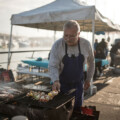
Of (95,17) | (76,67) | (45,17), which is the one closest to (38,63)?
(45,17)

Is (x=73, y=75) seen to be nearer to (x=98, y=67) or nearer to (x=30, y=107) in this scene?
(x=30, y=107)

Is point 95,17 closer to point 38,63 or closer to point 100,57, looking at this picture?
point 38,63

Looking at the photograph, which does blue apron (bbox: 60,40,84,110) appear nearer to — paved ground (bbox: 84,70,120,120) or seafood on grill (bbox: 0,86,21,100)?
seafood on grill (bbox: 0,86,21,100)

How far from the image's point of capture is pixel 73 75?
2572mm

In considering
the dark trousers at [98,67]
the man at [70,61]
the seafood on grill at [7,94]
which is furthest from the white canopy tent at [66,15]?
the seafood on grill at [7,94]

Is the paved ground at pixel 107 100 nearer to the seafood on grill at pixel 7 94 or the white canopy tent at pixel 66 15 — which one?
the white canopy tent at pixel 66 15

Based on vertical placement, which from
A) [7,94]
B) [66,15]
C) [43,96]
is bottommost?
[7,94]

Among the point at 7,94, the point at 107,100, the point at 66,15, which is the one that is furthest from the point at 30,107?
the point at 66,15

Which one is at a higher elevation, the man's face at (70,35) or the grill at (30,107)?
the man's face at (70,35)

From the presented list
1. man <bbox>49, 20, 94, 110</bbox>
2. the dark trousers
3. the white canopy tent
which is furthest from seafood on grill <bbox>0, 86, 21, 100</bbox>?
the dark trousers

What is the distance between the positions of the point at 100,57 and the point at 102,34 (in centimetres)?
466

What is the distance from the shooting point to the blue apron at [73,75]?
2.53 meters

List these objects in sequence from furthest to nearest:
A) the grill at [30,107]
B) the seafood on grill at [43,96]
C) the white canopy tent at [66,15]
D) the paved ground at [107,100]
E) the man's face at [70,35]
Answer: the white canopy tent at [66,15], the paved ground at [107,100], the man's face at [70,35], the seafood on grill at [43,96], the grill at [30,107]

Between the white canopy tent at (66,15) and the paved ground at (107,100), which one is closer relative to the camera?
the paved ground at (107,100)
